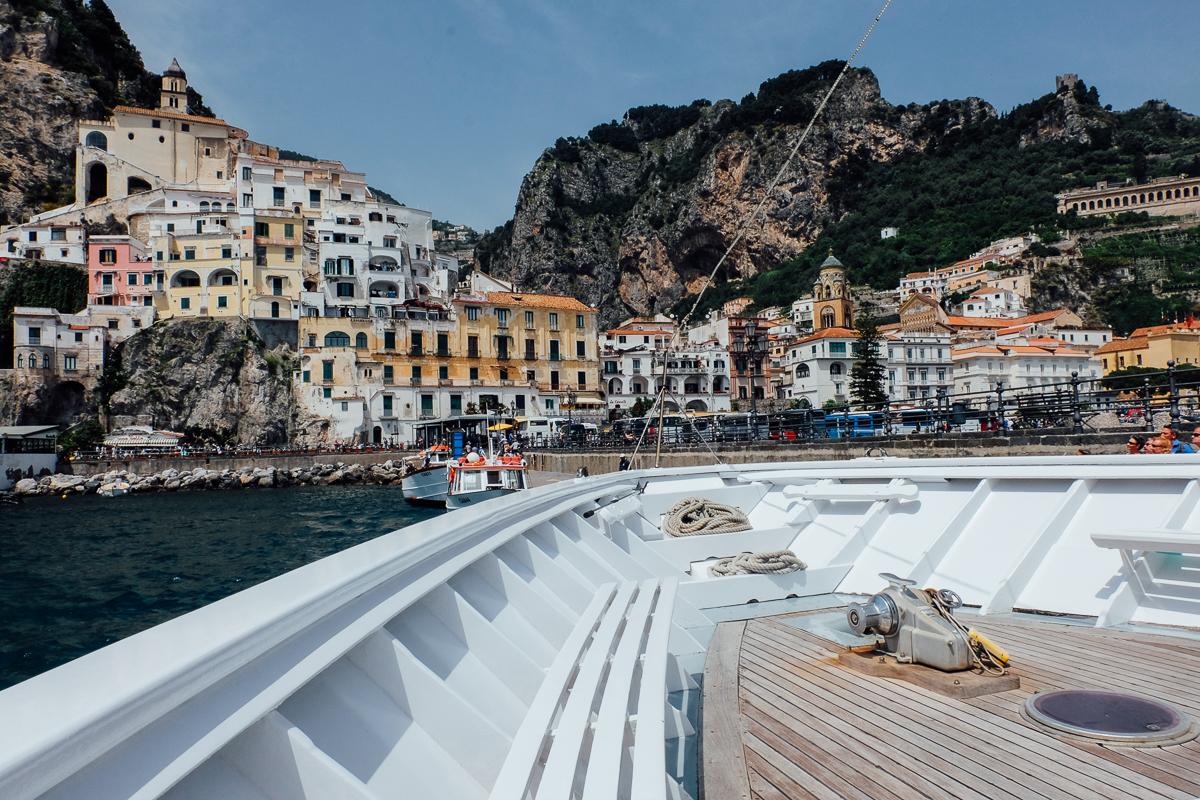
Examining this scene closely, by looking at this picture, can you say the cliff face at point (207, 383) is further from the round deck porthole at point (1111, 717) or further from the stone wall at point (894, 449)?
the round deck porthole at point (1111, 717)

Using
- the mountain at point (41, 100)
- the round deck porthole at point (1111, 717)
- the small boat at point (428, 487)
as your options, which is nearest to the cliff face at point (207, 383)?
the small boat at point (428, 487)

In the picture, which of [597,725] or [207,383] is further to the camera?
[207,383]

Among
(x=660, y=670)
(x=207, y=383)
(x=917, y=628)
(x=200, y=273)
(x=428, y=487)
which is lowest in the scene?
(x=428, y=487)

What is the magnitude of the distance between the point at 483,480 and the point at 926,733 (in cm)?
2197

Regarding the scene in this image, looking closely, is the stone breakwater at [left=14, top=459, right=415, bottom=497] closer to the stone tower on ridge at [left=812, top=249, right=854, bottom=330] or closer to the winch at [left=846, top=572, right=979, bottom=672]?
the winch at [left=846, top=572, right=979, bottom=672]

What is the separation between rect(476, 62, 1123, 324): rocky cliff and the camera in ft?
338

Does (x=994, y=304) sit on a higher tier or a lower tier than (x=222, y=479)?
higher

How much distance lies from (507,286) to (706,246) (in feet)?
154

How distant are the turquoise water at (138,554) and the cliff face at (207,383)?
14.3 metres

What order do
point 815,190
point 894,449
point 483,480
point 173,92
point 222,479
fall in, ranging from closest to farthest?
point 894,449 → point 483,480 → point 222,479 → point 173,92 → point 815,190

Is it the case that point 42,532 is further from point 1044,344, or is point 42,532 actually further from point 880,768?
point 1044,344

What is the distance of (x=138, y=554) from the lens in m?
17.1

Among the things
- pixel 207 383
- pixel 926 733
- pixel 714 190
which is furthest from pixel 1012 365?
pixel 926 733

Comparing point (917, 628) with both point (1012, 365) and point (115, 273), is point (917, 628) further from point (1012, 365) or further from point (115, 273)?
point (1012, 365)
